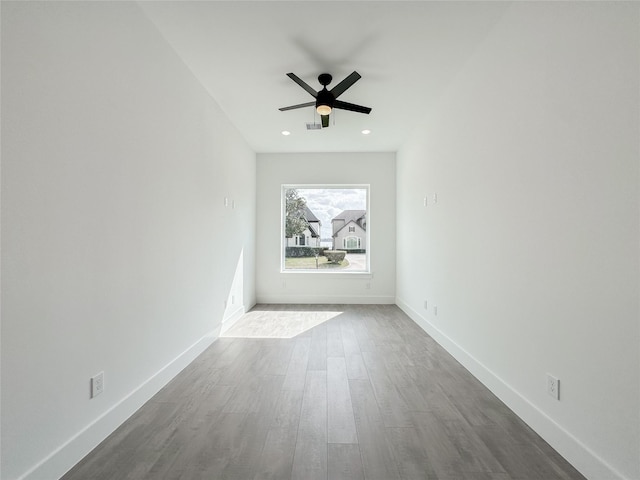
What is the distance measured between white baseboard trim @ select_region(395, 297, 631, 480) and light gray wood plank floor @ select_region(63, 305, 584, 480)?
50 mm

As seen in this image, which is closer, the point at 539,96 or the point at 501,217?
the point at 539,96

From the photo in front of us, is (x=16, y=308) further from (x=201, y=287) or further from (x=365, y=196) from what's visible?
(x=365, y=196)

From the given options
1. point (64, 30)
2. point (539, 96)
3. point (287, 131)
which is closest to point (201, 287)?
point (64, 30)

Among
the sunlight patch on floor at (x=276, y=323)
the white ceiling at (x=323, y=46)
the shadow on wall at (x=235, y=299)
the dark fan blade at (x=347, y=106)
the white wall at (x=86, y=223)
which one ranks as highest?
the white ceiling at (x=323, y=46)

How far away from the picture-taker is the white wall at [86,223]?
1.32 metres

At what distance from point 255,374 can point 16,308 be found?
5.70 ft

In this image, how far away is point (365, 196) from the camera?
229 inches

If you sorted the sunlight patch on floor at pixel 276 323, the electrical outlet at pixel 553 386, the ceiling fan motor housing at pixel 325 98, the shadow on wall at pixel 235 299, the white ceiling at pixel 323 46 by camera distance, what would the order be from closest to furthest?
the electrical outlet at pixel 553 386, the white ceiling at pixel 323 46, the ceiling fan motor housing at pixel 325 98, the sunlight patch on floor at pixel 276 323, the shadow on wall at pixel 235 299

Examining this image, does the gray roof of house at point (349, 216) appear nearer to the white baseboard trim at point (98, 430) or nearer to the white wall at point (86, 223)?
the white wall at point (86, 223)

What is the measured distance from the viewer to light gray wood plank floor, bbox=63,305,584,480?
1.53 metres

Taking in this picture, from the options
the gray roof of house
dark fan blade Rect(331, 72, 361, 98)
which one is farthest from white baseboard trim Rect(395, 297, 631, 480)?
the gray roof of house

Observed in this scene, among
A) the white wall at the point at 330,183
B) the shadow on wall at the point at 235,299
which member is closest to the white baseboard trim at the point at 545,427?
the shadow on wall at the point at 235,299

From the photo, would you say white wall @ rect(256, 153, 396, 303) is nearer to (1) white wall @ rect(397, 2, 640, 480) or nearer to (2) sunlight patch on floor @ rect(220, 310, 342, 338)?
(2) sunlight patch on floor @ rect(220, 310, 342, 338)

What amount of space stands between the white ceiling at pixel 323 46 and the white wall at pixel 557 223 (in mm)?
312
